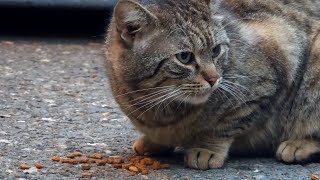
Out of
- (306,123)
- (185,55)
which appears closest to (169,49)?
(185,55)

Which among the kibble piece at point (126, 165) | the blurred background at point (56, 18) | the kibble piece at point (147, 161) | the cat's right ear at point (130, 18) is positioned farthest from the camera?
the blurred background at point (56, 18)

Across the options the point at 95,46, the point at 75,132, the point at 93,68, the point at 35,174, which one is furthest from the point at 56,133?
the point at 95,46

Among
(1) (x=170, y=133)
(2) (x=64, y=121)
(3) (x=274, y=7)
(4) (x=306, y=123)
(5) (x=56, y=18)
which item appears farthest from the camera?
(5) (x=56, y=18)

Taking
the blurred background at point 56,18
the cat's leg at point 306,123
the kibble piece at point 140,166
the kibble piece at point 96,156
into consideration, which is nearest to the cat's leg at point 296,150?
the cat's leg at point 306,123

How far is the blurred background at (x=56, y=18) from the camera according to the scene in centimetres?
792

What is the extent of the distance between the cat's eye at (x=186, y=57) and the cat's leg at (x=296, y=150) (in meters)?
0.82

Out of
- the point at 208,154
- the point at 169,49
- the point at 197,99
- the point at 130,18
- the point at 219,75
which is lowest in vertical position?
the point at 208,154

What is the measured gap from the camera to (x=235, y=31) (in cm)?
425

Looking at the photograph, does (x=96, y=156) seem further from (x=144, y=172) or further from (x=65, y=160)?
(x=144, y=172)

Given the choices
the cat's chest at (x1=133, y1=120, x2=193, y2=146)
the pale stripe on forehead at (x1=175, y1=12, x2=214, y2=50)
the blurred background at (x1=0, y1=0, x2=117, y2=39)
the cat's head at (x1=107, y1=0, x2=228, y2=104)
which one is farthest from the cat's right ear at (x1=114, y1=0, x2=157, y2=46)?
→ the blurred background at (x1=0, y1=0, x2=117, y2=39)

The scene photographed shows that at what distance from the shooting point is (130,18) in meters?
3.87

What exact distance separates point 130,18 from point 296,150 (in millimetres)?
1210

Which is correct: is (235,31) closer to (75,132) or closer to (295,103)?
(295,103)

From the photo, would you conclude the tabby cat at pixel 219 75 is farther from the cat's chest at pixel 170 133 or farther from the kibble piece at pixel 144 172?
the kibble piece at pixel 144 172
